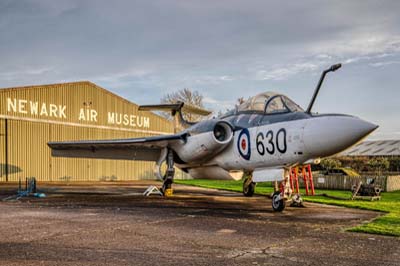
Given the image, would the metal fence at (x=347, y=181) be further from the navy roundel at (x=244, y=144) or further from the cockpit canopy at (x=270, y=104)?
the cockpit canopy at (x=270, y=104)

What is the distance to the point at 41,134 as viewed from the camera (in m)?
29.6

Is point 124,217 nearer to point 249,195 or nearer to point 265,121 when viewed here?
point 265,121

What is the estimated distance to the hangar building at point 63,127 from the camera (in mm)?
27484

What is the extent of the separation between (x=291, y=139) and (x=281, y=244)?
4357mm

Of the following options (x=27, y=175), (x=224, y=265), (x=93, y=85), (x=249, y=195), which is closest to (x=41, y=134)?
(x=27, y=175)

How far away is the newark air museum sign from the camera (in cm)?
2805

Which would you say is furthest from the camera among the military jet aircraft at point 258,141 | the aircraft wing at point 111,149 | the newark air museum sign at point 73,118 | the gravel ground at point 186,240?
the newark air museum sign at point 73,118

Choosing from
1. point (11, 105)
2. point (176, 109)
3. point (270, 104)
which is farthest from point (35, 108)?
point (270, 104)

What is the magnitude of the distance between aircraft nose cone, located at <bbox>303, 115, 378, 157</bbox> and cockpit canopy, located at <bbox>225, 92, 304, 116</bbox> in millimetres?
1363

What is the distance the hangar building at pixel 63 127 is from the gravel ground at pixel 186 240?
1981 centimetres

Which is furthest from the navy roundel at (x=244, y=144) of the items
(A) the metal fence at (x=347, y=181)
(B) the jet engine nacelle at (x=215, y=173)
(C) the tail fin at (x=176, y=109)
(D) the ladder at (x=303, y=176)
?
(A) the metal fence at (x=347, y=181)

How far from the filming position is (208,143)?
12844 millimetres

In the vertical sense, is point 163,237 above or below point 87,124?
below

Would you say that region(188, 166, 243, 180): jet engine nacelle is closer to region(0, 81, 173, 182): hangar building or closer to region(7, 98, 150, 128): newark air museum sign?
region(0, 81, 173, 182): hangar building
